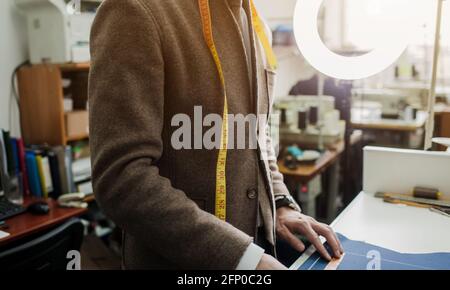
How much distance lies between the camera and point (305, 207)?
297 cm

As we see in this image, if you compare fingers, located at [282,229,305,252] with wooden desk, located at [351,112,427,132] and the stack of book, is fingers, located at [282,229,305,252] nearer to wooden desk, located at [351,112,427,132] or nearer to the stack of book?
the stack of book

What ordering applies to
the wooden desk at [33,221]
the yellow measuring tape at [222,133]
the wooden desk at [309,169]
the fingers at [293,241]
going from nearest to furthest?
1. the yellow measuring tape at [222,133]
2. the fingers at [293,241]
3. the wooden desk at [33,221]
4. the wooden desk at [309,169]

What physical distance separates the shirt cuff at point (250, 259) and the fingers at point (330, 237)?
304 millimetres

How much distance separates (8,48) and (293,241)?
7.34 ft

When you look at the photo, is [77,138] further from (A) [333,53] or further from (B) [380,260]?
(B) [380,260]

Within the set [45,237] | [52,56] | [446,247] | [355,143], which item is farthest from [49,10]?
[355,143]

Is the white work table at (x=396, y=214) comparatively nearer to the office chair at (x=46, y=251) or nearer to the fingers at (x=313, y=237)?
the fingers at (x=313, y=237)

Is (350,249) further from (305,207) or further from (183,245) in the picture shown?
(305,207)

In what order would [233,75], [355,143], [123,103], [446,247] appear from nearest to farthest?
[123,103]
[233,75]
[446,247]
[355,143]

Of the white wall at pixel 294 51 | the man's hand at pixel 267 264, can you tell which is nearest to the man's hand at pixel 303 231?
the man's hand at pixel 267 264

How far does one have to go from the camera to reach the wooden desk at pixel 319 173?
8.52ft

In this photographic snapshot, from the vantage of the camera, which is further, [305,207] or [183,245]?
[305,207]

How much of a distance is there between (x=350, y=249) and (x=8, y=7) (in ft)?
7.90

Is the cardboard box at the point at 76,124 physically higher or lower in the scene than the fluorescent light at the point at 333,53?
lower
